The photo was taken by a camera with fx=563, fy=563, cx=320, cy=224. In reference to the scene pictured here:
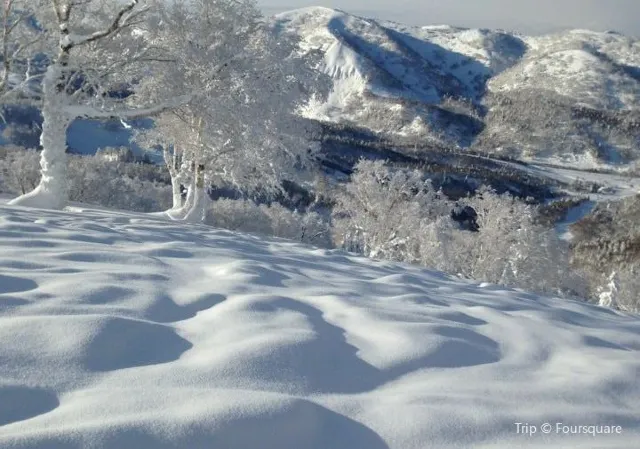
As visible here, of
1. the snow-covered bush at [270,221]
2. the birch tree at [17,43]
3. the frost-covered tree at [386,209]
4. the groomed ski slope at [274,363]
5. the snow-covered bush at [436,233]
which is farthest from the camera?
the snow-covered bush at [270,221]

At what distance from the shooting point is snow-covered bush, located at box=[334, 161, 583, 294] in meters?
31.0

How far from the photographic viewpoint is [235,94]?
1244 cm

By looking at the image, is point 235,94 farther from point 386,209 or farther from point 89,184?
point 89,184

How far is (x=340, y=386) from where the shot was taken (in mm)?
2959

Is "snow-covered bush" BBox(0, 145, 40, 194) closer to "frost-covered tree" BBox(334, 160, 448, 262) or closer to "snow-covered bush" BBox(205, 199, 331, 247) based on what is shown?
"snow-covered bush" BBox(205, 199, 331, 247)

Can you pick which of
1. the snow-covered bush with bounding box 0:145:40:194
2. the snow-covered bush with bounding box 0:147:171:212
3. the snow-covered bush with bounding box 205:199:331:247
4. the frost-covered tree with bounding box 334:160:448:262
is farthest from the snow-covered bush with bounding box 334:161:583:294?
the snow-covered bush with bounding box 0:145:40:194

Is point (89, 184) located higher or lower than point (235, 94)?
lower

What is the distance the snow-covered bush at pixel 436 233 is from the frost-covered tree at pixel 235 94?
13.7 metres

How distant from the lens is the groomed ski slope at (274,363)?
7.76 feet

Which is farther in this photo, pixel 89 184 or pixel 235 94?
pixel 89 184

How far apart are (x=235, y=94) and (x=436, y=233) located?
2154cm

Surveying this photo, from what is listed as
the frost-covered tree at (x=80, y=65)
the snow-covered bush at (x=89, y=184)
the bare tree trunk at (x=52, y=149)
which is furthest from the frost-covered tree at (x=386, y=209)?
the bare tree trunk at (x=52, y=149)

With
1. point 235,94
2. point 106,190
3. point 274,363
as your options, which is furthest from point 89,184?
point 274,363

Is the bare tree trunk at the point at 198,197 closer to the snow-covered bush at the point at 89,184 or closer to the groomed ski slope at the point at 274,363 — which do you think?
the groomed ski slope at the point at 274,363
